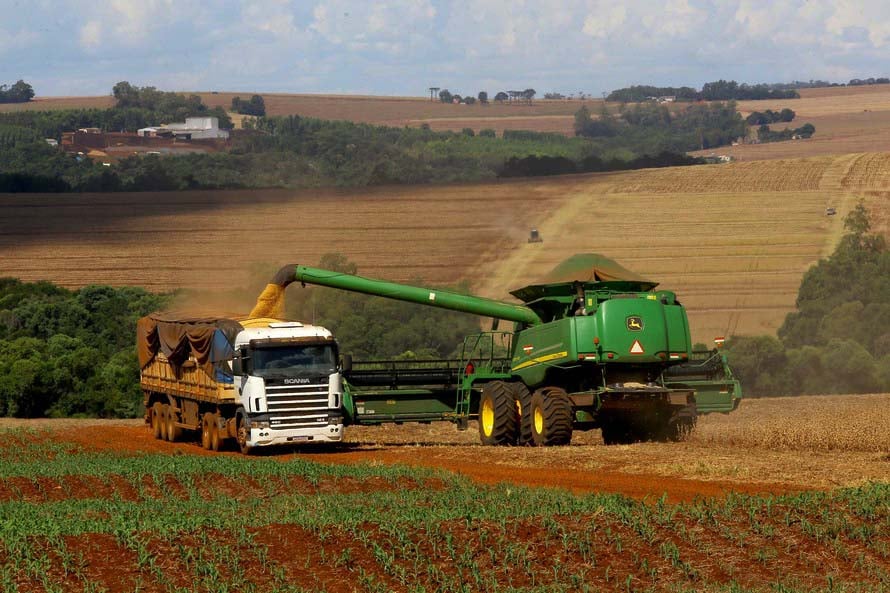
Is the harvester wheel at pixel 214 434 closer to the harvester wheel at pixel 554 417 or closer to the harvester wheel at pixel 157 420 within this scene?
the harvester wheel at pixel 157 420

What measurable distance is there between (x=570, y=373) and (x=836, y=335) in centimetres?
3639

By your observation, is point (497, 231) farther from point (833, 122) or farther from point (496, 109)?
point (496, 109)

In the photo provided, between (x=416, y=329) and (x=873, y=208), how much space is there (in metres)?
28.0

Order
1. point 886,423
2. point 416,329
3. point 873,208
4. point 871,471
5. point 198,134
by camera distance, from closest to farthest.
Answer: point 871,471
point 886,423
point 416,329
point 873,208
point 198,134

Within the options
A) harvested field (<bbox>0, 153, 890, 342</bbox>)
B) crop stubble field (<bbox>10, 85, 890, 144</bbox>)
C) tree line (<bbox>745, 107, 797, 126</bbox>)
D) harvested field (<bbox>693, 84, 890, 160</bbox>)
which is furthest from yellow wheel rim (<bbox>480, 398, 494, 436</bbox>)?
tree line (<bbox>745, 107, 797, 126</bbox>)

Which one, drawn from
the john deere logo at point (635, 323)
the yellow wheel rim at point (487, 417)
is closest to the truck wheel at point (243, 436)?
the yellow wheel rim at point (487, 417)

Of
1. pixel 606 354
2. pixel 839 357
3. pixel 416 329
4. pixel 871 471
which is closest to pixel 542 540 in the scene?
pixel 871 471

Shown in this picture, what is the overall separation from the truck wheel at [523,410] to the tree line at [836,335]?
2874 cm

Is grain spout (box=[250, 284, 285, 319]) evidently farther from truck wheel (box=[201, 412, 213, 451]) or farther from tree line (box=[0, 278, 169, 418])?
tree line (box=[0, 278, 169, 418])

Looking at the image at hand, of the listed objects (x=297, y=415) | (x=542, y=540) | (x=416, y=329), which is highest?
(x=542, y=540)

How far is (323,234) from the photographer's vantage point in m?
76.9

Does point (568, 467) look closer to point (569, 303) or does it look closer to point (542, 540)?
→ point (569, 303)

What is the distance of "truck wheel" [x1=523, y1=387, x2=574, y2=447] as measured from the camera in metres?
27.1

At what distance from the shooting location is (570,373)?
27953 mm
